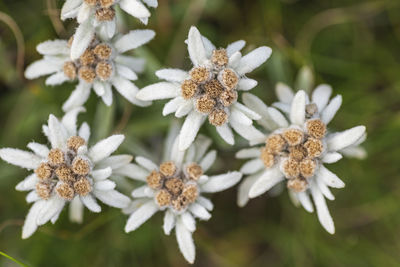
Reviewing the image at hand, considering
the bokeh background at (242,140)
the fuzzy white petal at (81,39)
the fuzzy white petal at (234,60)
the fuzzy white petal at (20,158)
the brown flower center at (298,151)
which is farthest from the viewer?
the bokeh background at (242,140)

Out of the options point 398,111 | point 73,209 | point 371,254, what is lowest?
point 371,254

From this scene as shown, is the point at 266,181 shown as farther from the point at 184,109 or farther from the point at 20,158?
the point at 20,158

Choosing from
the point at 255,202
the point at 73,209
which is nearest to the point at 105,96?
the point at 73,209

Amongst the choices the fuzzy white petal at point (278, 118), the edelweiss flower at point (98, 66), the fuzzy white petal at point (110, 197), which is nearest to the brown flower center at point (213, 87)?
the fuzzy white petal at point (278, 118)

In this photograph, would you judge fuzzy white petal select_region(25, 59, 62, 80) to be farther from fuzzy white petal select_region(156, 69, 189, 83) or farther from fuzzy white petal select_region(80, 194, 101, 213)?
fuzzy white petal select_region(80, 194, 101, 213)

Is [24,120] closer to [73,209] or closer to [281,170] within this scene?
[73,209]

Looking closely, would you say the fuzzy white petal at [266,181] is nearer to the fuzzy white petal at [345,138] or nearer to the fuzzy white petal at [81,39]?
the fuzzy white petal at [345,138]

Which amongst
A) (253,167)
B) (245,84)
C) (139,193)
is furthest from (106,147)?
(253,167)
